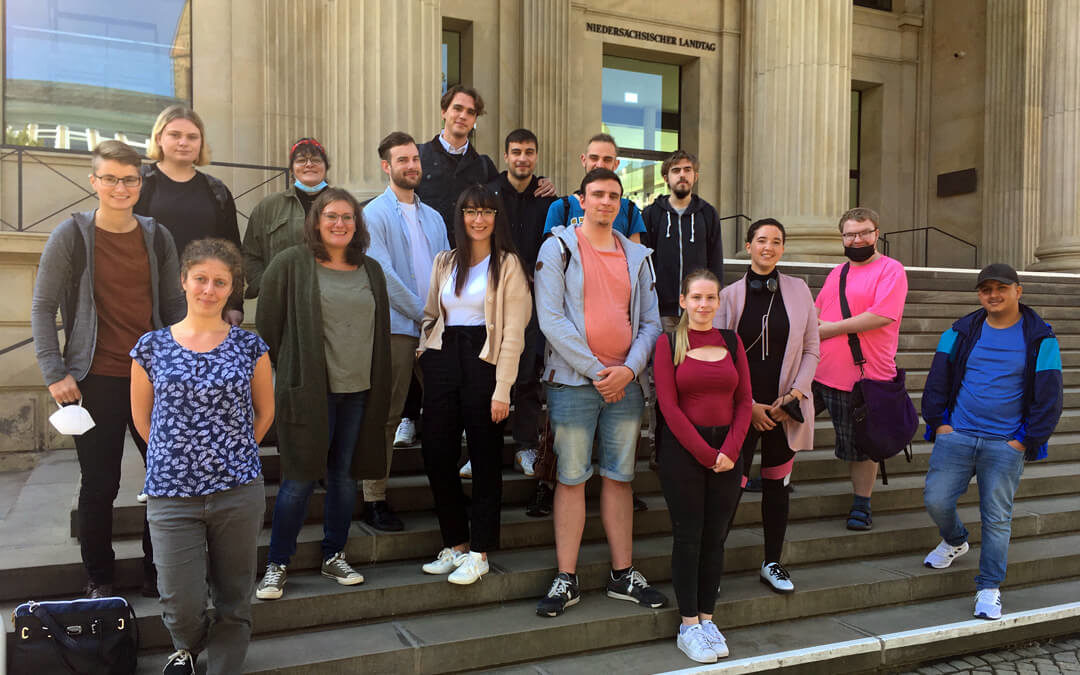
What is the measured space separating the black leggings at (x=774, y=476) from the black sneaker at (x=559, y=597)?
1182 mm

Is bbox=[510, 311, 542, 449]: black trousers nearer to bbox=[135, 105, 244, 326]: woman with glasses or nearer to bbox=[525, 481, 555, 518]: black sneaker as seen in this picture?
bbox=[525, 481, 555, 518]: black sneaker

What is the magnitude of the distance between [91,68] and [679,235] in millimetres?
9080

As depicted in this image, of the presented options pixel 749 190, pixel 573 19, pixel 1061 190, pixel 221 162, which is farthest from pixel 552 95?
pixel 1061 190

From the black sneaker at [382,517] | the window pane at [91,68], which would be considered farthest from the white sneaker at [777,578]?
the window pane at [91,68]

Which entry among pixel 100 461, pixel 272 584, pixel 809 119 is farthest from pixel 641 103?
pixel 100 461

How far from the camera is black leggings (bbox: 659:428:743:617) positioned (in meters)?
3.87

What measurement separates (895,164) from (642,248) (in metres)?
16.1

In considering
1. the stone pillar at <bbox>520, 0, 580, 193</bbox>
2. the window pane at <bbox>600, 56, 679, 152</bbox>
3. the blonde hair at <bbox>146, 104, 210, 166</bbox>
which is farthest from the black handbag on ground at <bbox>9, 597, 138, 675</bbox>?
Result: the window pane at <bbox>600, 56, 679, 152</bbox>

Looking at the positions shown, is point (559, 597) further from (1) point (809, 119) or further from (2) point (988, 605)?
(1) point (809, 119)

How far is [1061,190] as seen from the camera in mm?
12938

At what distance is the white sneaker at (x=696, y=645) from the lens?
383 centimetres

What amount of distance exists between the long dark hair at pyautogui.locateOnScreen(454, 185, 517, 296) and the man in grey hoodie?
1486mm

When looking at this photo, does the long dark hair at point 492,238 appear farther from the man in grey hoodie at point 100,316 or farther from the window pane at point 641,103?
the window pane at point 641,103

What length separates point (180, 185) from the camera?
13.7ft
